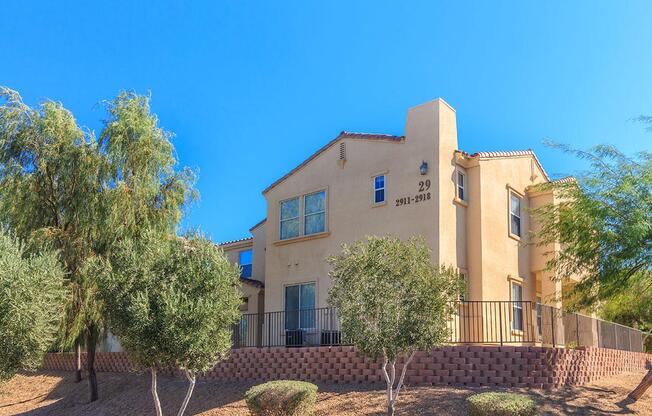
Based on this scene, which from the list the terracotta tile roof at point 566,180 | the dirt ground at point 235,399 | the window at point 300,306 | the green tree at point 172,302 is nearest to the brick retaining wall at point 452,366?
the dirt ground at point 235,399

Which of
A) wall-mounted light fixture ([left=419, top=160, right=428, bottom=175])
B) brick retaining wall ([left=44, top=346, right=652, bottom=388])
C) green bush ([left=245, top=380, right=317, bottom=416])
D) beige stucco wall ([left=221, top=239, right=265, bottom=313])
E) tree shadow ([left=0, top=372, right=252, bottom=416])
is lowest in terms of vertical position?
tree shadow ([left=0, top=372, right=252, bottom=416])

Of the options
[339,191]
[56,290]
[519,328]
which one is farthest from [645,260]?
[56,290]

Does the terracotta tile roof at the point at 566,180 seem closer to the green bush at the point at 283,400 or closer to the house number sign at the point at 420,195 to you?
the house number sign at the point at 420,195

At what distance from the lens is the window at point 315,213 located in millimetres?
24109

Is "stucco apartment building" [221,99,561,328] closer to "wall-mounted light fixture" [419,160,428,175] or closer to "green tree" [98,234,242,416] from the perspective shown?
"wall-mounted light fixture" [419,160,428,175]

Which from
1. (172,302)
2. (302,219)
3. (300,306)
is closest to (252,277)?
(302,219)

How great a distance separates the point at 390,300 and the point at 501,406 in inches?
117

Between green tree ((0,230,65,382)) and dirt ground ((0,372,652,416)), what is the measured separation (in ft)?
14.4

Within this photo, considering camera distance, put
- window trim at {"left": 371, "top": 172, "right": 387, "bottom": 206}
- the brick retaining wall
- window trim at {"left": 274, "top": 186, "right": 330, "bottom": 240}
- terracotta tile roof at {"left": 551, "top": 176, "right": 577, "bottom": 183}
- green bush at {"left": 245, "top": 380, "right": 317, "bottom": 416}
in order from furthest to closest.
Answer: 1. window trim at {"left": 274, "top": 186, "right": 330, "bottom": 240}
2. window trim at {"left": 371, "top": 172, "right": 387, "bottom": 206}
3. terracotta tile roof at {"left": 551, "top": 176, "right": 577, "bottom": 183}
4. the brick retaining wall
5. green bush at {"left": 245, "top": 380, "right": 317, "bottom": 416}

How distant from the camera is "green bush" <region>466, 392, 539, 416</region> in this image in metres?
13.1

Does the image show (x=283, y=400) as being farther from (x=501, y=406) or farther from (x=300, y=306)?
(x=300, y=306)

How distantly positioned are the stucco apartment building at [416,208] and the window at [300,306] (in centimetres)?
5

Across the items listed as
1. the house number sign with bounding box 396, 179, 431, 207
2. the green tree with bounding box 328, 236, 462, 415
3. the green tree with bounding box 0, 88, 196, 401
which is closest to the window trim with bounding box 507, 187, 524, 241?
the house number sign with bounding box 396, 179, 431, 207

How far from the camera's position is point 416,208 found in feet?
69.2
